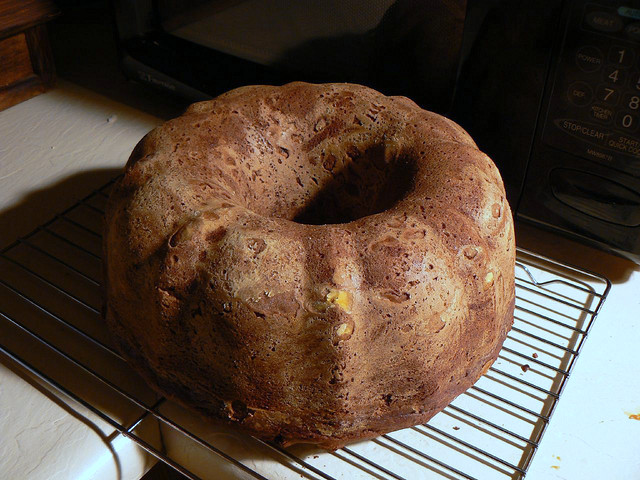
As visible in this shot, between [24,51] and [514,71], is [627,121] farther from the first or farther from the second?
[24,51]

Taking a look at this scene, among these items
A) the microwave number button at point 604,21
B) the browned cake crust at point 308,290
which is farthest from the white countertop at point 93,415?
the microwave number button at point 604,21

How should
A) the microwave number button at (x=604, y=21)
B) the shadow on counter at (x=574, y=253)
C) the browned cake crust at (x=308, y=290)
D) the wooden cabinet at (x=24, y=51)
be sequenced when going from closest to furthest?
the browned cake crust at (x=308, y=290) → the microwave number button at (x=604, y=21) → the shadow on counter at (x=574, y=253) → the wooden cabinet at (x=24, y=51)

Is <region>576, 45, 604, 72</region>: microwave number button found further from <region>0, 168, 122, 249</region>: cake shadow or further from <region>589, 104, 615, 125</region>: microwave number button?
<region>0, 168, 122, 249</region>: cake shadow

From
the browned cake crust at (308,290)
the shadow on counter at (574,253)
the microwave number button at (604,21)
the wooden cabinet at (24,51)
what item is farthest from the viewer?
the wooden cabinet at (24,51)

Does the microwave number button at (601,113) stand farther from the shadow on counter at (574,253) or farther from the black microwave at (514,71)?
the shadow on counter at (574,253)

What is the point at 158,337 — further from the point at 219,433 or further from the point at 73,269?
the point at 73,269

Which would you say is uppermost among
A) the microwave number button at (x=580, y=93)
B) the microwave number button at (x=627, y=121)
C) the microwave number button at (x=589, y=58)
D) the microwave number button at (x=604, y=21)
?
the microwave number button at (x=604, y=21)

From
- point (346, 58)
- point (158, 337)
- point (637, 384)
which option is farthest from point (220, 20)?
point (637, 384)
